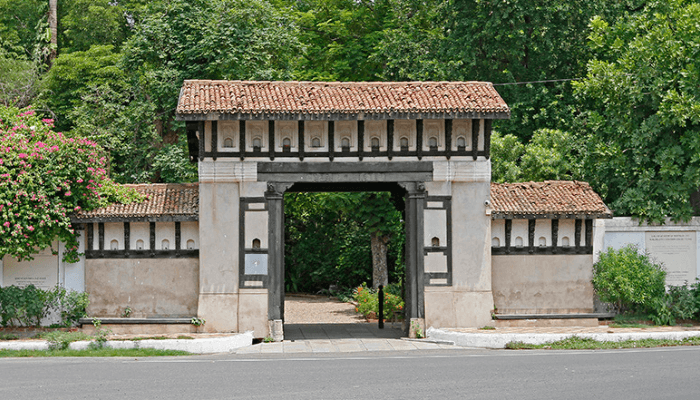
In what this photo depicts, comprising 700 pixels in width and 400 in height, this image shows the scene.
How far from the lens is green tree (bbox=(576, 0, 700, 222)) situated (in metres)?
19.1

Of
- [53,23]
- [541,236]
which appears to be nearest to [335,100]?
[541,236]

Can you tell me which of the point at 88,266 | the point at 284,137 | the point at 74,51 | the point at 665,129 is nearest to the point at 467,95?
the point at 284,137

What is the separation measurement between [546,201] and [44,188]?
35.9ft

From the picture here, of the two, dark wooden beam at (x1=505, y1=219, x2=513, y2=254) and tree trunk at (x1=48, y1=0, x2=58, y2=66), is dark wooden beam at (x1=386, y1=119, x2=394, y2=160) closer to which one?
dark wooden beam at (x1=505, y1=219, x2=513, y2=254)

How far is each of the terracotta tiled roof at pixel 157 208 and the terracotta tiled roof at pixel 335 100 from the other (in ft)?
7.08

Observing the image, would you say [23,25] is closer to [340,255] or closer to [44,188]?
[340,255]

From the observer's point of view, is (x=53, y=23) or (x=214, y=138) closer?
(x=214, y=138)

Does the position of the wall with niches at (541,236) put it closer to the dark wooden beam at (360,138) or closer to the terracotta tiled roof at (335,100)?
the terracotta tiled roof at (335,100)

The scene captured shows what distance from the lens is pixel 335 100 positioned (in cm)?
1764

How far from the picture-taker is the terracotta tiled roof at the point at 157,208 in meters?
17.4

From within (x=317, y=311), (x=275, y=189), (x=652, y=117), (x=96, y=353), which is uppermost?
(x=652, y=117)

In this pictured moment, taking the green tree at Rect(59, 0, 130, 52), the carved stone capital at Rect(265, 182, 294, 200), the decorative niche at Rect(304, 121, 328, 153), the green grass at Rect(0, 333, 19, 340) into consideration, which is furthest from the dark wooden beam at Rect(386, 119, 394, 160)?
the green tree at Rect(59, 0, 130, 52)

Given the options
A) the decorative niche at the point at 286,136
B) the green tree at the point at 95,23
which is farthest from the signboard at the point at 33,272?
the green tree at the point at 95,23

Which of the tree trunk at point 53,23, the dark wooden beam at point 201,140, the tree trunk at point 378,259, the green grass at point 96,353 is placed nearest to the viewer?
the green grass at point 96,353
